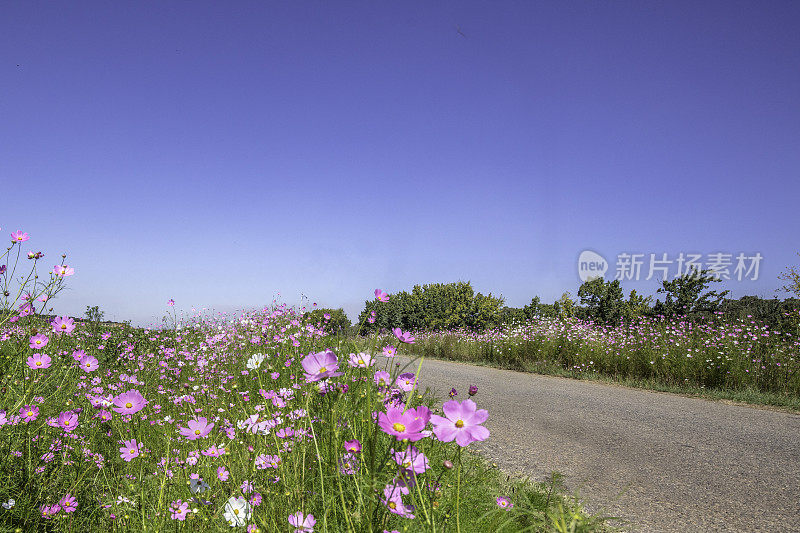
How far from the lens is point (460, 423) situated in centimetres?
110

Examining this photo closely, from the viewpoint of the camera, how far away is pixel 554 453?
3535 millimetres

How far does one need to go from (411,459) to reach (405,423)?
16 centimetres

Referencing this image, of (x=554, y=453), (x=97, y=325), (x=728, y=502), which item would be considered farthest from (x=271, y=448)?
(x=97, y=325)

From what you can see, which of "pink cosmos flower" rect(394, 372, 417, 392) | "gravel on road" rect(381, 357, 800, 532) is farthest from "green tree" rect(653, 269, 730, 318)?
"pink cosmos flower" rect(394, 372, 417, 392)

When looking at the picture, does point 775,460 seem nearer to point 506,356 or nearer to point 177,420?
point 177,420

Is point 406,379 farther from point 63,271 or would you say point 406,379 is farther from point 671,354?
point 671,354

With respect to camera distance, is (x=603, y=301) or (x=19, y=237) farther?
(x=603, y=301)

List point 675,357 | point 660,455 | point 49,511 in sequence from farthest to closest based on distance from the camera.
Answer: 1. point 675,357
2. point 660,455
3. point 49,511

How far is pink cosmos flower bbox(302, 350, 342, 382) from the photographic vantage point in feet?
3.64

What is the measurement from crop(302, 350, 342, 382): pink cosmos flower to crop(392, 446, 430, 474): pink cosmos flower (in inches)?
10.3

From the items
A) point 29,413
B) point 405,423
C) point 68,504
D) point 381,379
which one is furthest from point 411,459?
point 29,413

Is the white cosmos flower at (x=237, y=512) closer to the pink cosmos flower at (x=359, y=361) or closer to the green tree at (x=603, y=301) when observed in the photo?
the pink cosmos flower at (x=359, y=361)

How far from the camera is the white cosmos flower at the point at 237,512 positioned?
1.43 meters

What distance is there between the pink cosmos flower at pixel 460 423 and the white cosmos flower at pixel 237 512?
0.81 m
